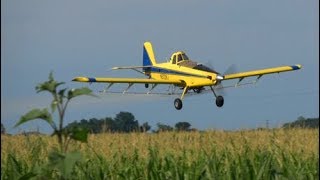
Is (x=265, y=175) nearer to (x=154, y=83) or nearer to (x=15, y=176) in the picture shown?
(x=15, y=176)

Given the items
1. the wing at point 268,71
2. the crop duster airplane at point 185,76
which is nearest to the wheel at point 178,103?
the crop duster airplane at point 185,76

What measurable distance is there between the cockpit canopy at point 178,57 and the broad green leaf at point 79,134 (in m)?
31.0

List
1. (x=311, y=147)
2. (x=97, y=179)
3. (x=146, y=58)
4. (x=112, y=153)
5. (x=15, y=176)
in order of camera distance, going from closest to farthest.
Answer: (x=15, y=176) < (x=97, y=179) < (x=112, y=153) < (x=311, y=147) < (x=146, y=58)

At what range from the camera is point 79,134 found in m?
1.22

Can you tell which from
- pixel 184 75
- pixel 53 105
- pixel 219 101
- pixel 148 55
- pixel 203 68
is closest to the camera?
pixel 53 105

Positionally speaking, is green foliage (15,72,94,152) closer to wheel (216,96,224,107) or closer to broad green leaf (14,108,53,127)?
broad green leaf (14,108,53,127)

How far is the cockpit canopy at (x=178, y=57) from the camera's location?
32.3 meters

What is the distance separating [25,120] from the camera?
4.00 feet

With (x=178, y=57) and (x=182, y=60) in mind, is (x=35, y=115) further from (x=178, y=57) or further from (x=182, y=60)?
(x=178, y=57)

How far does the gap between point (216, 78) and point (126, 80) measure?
19.9 feet

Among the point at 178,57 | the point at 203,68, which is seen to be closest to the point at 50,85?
the point at 203,68

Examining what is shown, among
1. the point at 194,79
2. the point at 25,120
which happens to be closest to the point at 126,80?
the point at 194,79

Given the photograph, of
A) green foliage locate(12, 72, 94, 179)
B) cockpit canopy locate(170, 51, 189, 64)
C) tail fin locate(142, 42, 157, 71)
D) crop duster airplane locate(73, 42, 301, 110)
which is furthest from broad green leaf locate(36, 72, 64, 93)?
tail fin locate(142, 42, 157, 71)

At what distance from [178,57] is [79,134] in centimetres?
3144
